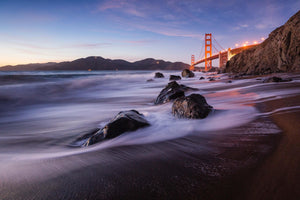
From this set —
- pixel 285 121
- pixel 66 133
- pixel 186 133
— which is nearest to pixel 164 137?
pixel 186 133

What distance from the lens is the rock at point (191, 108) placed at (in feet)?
7.84

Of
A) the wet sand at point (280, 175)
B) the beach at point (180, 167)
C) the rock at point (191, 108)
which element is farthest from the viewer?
the rock at point (191, 108)

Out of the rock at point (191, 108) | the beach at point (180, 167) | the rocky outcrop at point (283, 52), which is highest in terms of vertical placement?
the rocky outcrop at point (283, 52)

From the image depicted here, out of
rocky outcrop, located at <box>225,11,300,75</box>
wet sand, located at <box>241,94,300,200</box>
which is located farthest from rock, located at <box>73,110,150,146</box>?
rocky outcrop, located at <box>225,11,300,75</box>

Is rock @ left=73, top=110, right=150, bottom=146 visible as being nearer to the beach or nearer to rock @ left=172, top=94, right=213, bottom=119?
the beach

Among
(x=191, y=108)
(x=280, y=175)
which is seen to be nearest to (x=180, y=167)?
(x=280, y=175)

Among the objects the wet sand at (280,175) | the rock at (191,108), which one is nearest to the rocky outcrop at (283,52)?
the rock at (191,108)

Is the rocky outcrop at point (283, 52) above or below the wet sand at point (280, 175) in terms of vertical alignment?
above

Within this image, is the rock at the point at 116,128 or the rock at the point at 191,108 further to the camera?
the rock at the point at 191,108

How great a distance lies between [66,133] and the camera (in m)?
2.79

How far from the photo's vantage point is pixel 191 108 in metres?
2.43

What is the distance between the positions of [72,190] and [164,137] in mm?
1096

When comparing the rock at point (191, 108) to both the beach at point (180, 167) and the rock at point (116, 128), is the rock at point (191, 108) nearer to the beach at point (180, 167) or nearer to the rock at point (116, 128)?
the beach at point (180, 167)

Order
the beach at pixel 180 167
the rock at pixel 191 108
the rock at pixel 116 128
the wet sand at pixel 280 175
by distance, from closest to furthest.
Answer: the wet sand at pixel 280 175 → the beach at pixel 180 167 → the rock at pixel 116 128 → the rock at pixel 191 108
